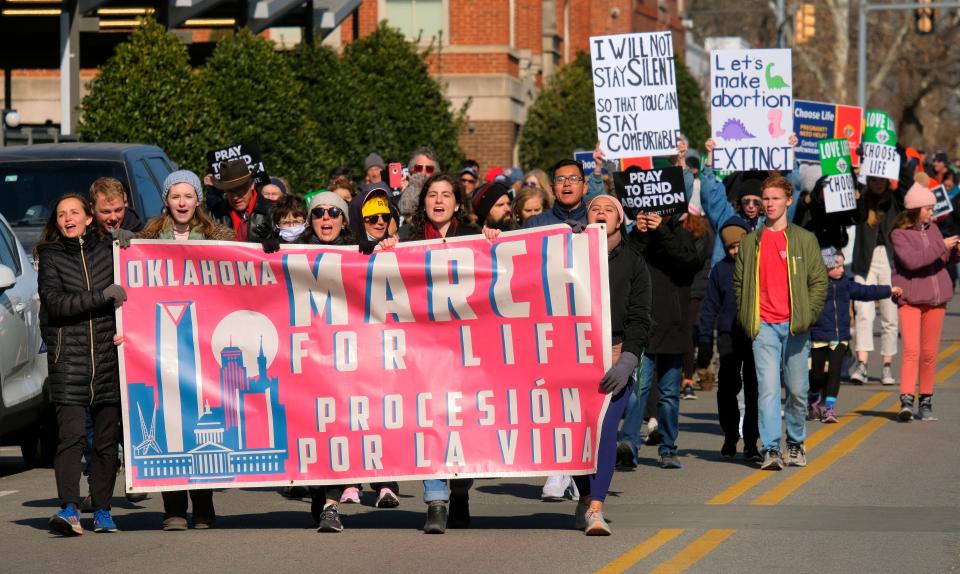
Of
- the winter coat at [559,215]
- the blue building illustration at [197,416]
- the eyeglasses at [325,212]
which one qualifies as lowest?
the blue building illustration at [197,416]

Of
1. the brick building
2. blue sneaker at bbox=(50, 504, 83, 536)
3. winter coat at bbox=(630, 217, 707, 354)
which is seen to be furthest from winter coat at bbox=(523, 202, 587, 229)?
the brick building

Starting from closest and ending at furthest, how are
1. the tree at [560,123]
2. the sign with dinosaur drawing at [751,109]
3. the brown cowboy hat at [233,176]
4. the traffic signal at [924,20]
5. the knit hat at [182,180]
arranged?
the knit hat at [182,180] → the brown cowboy hat at [233,176] → the sign with dinosaur drawing at [751,109] → the tree at [560,123] → the traffic signal at [924,20]

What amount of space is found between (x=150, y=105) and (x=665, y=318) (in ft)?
30.2

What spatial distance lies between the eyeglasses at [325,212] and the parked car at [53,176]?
16.0 ft

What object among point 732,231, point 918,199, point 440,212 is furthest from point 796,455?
point 440,212

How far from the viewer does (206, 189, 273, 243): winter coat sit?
12.3 meters

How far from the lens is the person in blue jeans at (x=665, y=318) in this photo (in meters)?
13.0

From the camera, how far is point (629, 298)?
10656 mm

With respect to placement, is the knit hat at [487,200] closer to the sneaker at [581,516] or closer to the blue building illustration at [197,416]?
the blue building illustration at [197,416]

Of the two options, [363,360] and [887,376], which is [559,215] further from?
[887,376]

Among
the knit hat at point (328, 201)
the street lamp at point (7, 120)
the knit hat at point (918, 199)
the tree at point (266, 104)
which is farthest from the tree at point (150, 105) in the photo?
the knit hat at point (328, 201)

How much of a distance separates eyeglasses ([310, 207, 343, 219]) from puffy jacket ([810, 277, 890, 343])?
5.96 meters

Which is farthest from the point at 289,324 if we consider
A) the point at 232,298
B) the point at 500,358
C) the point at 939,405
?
the point at 939,405

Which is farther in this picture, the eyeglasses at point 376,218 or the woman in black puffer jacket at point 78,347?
the eyeglasses at point 376,218
